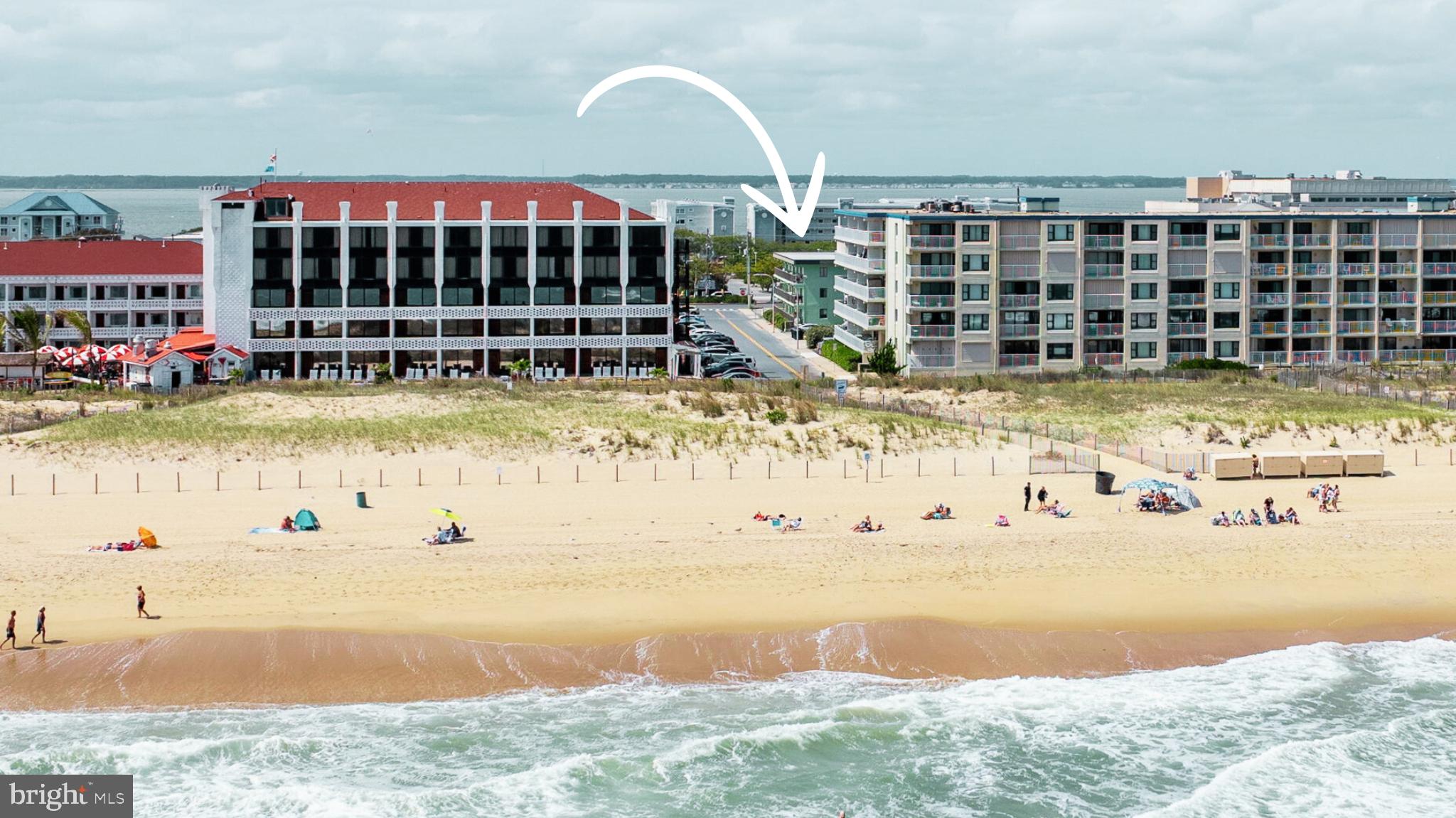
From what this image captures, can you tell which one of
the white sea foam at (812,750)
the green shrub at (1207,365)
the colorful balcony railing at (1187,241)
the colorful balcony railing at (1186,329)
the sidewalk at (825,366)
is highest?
the colorful balcony railing at (1187,241)

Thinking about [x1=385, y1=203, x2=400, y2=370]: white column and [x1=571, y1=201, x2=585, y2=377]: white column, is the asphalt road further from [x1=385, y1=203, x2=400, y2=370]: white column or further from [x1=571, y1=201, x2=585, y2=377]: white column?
[x1=385, y1=203, x2=400, y2=370]: white column

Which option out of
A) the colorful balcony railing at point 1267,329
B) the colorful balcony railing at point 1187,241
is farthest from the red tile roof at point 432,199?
the colorful balcony railing at point 1267,329

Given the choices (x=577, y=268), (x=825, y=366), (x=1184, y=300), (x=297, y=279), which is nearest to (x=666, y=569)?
(x=577, y=268)

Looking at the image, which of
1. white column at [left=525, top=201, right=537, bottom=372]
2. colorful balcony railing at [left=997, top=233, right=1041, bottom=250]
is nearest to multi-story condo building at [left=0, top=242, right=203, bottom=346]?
white column at [left=525, top=201, right=537, bottom=372]

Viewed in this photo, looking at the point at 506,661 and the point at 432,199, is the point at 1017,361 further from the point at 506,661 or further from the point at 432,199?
the point at 506,661

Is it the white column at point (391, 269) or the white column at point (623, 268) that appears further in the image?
the white column at point (623, 268)

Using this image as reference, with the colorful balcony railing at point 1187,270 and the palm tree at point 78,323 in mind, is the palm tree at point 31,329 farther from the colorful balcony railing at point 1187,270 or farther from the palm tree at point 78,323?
the colorful balcony railing at point 1187,270
